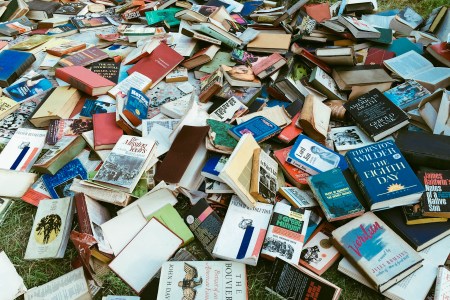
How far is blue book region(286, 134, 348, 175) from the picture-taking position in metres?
2.64

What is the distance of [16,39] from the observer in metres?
4.34

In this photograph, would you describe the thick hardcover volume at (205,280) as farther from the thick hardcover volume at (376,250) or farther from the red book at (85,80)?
the red book at (85,80)

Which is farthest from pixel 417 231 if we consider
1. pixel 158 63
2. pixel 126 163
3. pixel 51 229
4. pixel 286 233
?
pixel 158 63

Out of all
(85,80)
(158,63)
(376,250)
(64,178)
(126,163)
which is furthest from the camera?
(158,63)

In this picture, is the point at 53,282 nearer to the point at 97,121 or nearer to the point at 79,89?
the point at 97,121

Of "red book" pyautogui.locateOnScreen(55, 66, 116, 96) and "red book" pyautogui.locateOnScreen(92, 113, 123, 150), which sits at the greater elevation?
"red book" pyautogui.locateOnScreen(55, 66, 116, 96)

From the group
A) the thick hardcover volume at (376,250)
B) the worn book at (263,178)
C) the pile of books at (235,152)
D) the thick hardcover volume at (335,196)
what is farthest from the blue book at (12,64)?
the thick hardcover volume at (376,250)

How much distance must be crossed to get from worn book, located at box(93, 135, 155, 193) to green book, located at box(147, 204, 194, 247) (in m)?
0.23

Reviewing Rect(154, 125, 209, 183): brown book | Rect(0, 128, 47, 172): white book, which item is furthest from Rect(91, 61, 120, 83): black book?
Rect(154, 125, 209, 183): brown book

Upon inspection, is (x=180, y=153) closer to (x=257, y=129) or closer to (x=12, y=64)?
(x=257, y=129)

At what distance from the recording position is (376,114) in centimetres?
296

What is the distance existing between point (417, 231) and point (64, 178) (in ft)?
7.37

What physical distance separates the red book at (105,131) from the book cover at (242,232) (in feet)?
3.32

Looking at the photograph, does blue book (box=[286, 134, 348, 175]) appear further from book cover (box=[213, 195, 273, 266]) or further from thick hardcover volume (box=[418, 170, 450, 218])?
thick hardcover volume (box=[418, 170, 450, 218])
